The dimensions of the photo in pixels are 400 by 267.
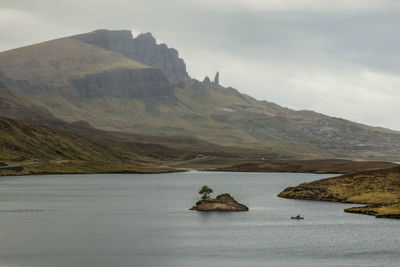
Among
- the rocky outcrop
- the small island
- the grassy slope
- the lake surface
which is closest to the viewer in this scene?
the lake surface

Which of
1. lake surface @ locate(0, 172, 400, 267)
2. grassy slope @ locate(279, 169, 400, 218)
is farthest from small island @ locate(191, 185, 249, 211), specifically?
grassy slope @ locate(279, 169, 400, 218)

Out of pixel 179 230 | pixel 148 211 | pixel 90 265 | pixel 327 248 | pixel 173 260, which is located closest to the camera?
pixel 90 265

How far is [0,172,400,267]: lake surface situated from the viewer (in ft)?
288

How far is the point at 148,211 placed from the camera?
492ft

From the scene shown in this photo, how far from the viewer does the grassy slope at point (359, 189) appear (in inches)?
6275

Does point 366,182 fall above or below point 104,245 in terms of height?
above

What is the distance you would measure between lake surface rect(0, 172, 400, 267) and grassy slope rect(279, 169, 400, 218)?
25.6 ft

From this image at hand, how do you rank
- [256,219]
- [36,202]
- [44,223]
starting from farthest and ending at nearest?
[36,202] < [256,219] < [44,223]

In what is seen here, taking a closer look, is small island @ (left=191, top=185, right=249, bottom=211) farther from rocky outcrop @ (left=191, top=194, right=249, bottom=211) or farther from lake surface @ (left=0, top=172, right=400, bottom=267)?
lake surface @ (left=0, top=172, right=400, bottom=267)

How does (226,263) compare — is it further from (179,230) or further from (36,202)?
(36,202)

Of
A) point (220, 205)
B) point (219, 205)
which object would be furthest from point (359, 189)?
point (219, 205)

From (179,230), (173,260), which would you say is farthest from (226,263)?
(179,230)

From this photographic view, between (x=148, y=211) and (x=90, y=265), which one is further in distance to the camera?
(x=148, y=211)

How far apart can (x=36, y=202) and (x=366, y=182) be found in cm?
8885
